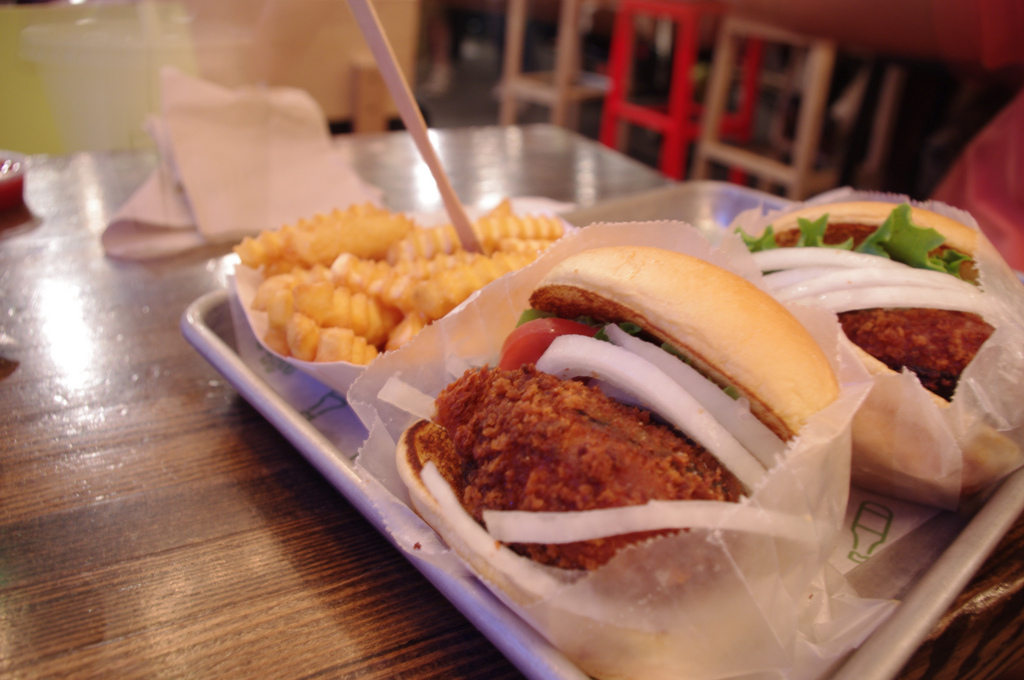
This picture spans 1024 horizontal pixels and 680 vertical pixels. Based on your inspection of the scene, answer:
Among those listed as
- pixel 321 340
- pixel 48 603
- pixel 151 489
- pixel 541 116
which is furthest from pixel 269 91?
pixel 541 116

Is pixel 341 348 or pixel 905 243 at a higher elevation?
pixel 905 243

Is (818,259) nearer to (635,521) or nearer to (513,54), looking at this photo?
(635,521)

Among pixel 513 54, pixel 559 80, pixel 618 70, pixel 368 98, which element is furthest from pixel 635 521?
pixel 513 54

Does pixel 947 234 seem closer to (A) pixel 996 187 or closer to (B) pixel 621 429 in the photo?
(B) pixel 621 429

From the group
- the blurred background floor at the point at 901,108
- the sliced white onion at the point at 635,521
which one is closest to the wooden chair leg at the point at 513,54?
the blurred background floor at the point at 901,108

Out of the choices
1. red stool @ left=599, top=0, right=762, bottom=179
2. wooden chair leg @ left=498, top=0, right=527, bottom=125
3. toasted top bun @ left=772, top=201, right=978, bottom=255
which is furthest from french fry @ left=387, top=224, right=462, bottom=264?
wooden chair leg @ left=498, top=0, right=527, bottom=125

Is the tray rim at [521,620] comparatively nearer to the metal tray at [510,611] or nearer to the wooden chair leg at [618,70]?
the metal tray at [510,611]
